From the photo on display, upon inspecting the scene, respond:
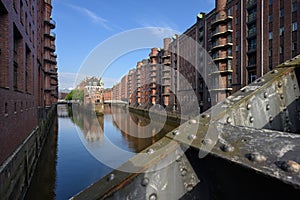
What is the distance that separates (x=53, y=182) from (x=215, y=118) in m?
14.4

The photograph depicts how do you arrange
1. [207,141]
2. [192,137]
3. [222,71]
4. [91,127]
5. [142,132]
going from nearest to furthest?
[207,141], [192,137], [222,71], [142,132], [91,127]

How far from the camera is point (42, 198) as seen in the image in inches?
444

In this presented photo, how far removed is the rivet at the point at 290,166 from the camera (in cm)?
102

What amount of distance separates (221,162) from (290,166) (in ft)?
1.39

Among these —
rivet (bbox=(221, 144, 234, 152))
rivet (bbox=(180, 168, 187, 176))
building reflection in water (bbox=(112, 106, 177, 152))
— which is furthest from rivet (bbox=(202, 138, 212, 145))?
building reflection in water (bbox=(112, 106, 177, 152))

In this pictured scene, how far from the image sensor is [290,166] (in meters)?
1.03

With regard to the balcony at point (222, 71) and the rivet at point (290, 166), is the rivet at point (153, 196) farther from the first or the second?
the balcony at point (222, 71)

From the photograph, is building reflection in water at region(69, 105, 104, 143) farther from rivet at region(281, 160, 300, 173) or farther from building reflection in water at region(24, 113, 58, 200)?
rivet at region(281, 160, 300, 173)

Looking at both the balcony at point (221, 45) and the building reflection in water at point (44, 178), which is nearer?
the building reflection in water at point (44, 178)

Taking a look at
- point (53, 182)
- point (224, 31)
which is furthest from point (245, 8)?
point (53, 182)

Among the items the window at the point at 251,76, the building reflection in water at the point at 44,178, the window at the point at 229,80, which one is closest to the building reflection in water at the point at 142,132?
the building reflection in water at the point at 44,178

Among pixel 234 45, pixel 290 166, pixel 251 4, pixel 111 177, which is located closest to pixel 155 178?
pixel 111 177

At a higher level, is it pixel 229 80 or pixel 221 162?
pixel 229 80

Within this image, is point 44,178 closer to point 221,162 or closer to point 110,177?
point 110,177
